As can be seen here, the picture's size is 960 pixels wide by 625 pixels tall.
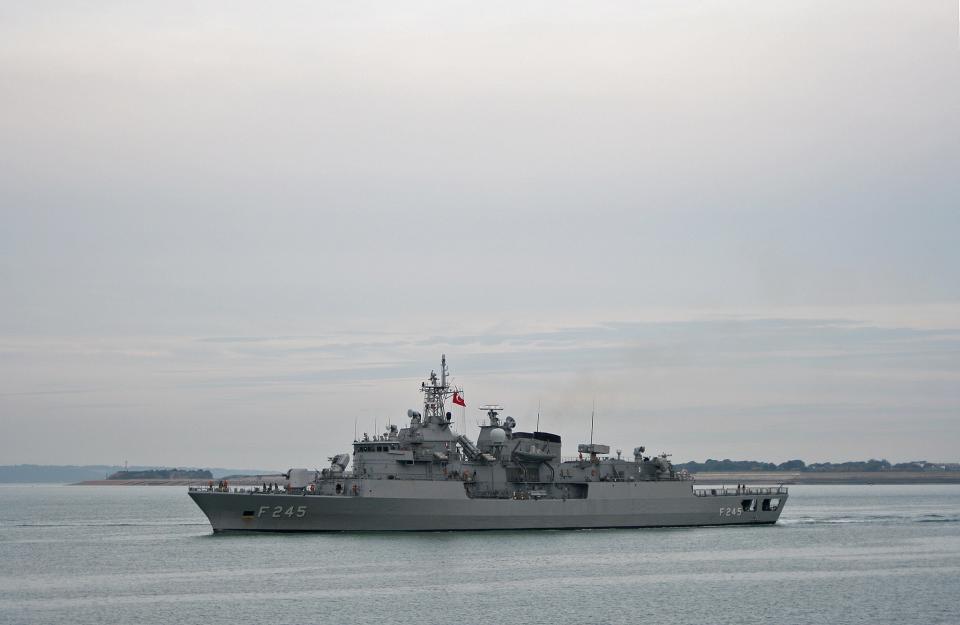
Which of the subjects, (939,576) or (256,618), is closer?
(256,618)

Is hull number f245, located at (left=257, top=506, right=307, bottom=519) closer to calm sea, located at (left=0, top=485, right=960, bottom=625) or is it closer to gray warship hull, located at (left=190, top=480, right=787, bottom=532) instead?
gray warship hull, located at (left=190, top=480, right=787, bottom=532)

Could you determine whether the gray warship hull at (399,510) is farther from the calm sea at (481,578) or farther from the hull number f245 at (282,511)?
the calm sea at (481,578)

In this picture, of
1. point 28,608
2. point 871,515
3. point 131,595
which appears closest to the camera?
point 28,608

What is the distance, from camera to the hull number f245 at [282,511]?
4384 centimetres

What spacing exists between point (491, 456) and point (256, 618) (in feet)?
69.5

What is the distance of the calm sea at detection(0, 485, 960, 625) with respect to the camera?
95.2 feet

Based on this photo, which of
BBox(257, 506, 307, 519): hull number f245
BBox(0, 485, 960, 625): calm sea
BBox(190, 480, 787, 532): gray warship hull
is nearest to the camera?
BBox(0, 485, 960, 625): calm sea

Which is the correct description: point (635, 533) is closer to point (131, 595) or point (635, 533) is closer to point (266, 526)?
point (266, 526)

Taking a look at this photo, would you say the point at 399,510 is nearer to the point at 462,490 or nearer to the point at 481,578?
the point at 462,490

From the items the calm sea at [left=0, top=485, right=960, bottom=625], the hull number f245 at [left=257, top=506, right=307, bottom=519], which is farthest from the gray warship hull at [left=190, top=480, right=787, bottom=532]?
the calm sea at [left=0, top=485, right=960, bottom=625]

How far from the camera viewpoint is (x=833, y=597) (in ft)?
107

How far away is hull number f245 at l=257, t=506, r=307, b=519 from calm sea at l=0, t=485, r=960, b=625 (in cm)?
83

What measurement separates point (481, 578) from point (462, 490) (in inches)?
430

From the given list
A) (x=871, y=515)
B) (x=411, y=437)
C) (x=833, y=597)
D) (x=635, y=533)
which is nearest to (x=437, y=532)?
(x=411, y=437)
